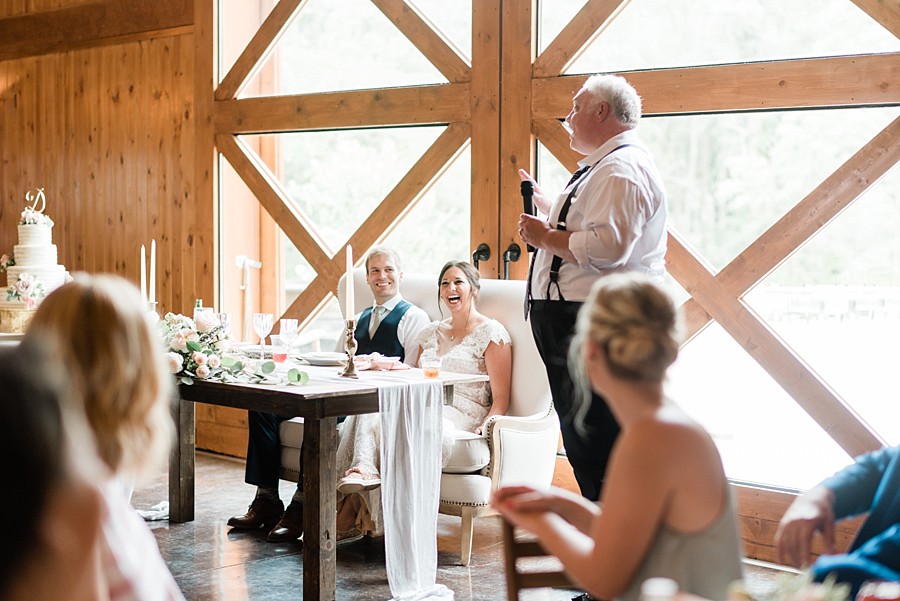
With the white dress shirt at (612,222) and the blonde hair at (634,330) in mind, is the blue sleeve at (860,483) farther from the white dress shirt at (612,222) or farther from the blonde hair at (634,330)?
the white dress shirt at (612,222)

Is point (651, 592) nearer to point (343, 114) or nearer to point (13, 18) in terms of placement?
point (343, 114)

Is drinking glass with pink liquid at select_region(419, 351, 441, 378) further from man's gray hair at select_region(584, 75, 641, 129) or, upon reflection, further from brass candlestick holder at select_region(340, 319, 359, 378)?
man's gray hair at select_region(584, 75, 641, 129)

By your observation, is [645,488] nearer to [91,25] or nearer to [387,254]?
[387,254]

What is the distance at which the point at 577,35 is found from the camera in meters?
4.73

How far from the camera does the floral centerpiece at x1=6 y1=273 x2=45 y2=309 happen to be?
612 centimetres

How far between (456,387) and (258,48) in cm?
262

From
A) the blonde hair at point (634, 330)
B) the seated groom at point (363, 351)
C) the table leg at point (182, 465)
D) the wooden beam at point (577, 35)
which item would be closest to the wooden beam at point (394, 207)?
the wooden beam at point (577, 35)

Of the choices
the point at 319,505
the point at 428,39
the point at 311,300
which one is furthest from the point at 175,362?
the point at 428,39

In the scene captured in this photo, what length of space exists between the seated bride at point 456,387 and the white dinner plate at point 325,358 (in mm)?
251

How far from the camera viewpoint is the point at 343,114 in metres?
5.62

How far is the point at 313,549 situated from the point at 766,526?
1.92m

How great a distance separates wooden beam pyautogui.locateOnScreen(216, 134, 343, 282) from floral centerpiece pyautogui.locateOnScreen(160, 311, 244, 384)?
1.75 meters

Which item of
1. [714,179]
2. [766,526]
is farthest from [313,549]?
[714,179]

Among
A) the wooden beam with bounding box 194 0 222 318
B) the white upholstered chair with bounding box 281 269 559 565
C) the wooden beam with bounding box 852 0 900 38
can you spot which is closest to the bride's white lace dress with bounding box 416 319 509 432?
the white upholstered chair with bounding box 281 269 559 565
